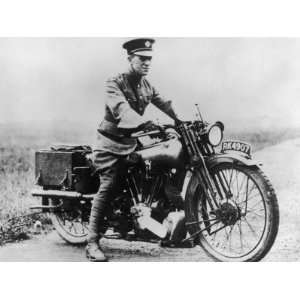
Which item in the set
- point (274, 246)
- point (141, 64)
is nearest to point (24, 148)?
point (141, 64)

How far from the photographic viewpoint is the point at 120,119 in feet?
16.6

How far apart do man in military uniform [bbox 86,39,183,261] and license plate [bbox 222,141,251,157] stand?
60 cm

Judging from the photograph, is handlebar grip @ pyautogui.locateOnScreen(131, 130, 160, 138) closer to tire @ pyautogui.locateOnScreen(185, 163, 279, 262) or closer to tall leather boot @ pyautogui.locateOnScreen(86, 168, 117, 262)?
tall leather boot @ pyautogui.locateOnScreen(86, 168, 117, 262)

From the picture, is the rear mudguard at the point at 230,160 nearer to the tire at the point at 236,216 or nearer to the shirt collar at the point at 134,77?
the tire at the point at 236,216

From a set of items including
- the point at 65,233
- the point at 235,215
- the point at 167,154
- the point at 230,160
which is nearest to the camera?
the point at 230,160

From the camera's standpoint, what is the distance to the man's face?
5203mm

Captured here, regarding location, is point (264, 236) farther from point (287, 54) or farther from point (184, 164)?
point (287, 54)

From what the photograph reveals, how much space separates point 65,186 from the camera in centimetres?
530

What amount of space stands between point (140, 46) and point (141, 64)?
0.18 meters

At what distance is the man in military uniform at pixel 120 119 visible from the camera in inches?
199

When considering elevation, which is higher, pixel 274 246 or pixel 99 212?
pixel 99 212

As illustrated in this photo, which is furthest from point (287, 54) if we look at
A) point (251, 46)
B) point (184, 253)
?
point (184, 253)

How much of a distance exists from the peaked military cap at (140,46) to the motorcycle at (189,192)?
829 mm

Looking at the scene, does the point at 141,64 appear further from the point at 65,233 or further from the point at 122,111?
the point at 65,233
